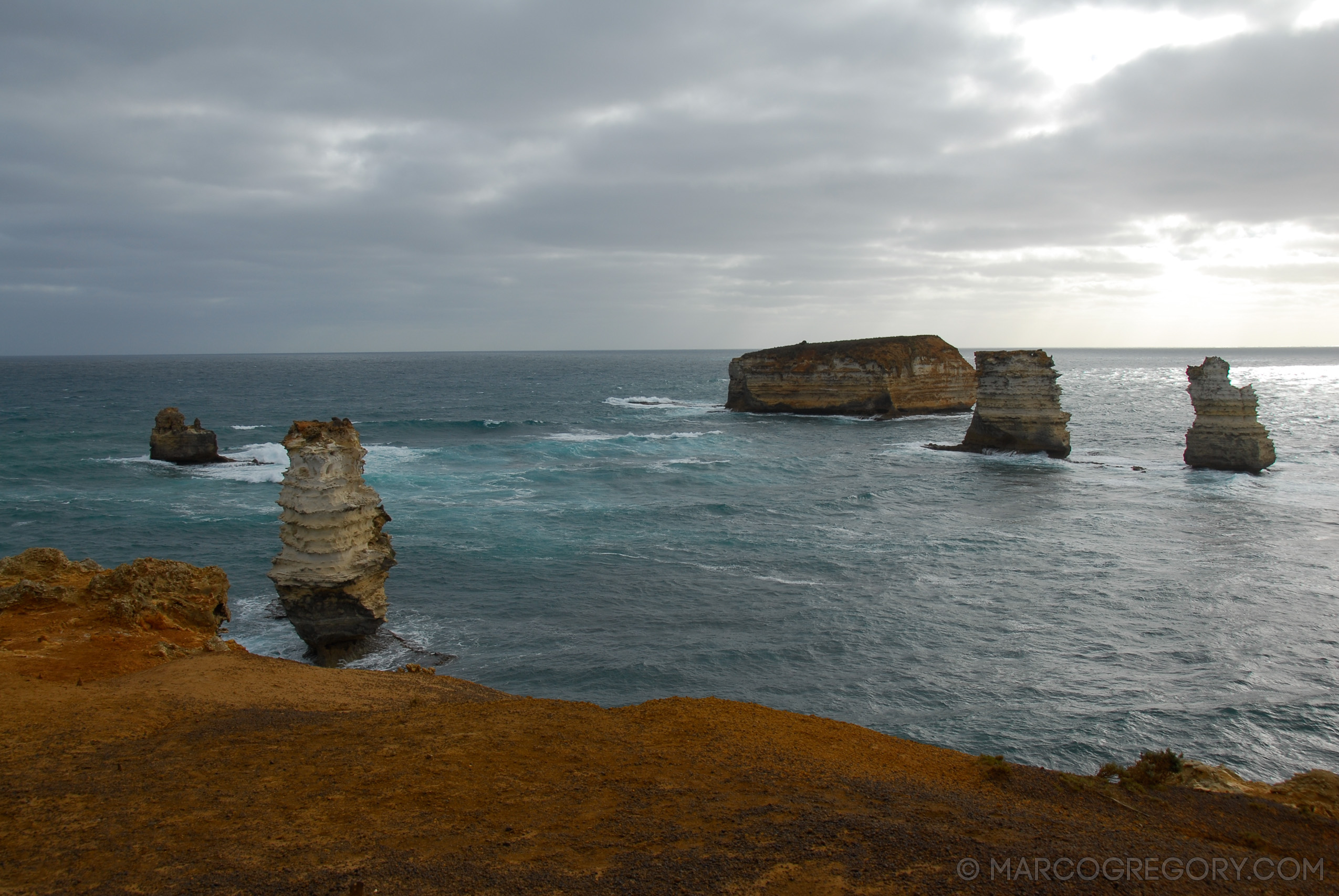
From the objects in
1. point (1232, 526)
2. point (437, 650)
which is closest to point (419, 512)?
point (437, 650)

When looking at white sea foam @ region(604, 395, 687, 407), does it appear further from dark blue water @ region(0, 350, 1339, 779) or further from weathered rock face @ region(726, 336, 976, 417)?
dark blue water @ region(0, 350, 1339, 779)

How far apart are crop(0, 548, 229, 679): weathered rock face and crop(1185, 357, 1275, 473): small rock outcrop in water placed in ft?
129

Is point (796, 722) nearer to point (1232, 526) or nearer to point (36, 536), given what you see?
point (1232, 526)

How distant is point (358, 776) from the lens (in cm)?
762

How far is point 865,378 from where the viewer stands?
6519cm

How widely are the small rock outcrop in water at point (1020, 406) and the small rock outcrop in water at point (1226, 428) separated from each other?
6173 millimetres

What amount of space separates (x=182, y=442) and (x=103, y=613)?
33705 millimetres

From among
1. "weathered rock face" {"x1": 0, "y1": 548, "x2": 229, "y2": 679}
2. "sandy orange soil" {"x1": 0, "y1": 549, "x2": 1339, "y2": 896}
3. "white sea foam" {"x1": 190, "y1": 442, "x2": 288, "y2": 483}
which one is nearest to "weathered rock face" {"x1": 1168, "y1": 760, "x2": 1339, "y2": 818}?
"sandy orange soil" {"x1": 0, "y1": 549, "x2": 1339, "y2": 896}

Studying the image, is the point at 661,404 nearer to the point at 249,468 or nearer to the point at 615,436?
the point at 615,436

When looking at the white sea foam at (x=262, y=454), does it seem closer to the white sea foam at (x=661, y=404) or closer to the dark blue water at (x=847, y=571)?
the dark blue water at (x=847, y=571)

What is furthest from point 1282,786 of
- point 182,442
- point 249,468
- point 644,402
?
point 644,402

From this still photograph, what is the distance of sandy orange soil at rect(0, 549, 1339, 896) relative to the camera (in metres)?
5.90

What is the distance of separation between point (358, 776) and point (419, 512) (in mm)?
23175

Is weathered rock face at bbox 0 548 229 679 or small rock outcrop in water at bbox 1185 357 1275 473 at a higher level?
small rock outcrop in water at bbox 1185 357 1275 473
